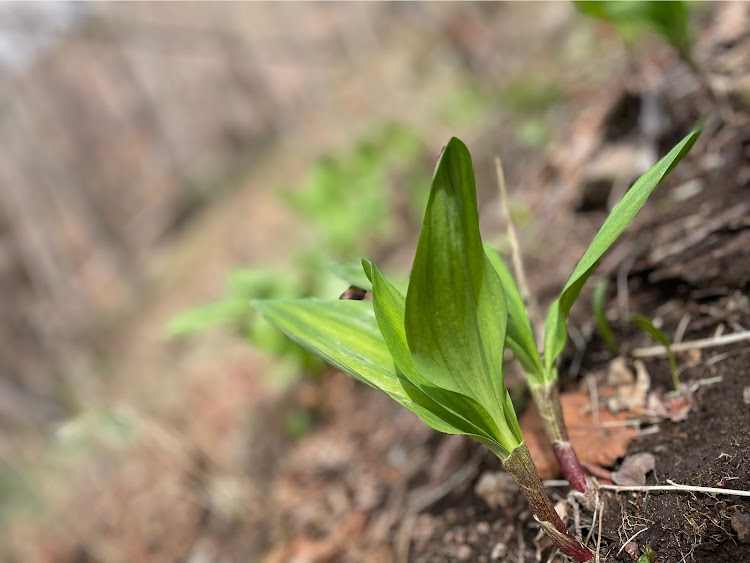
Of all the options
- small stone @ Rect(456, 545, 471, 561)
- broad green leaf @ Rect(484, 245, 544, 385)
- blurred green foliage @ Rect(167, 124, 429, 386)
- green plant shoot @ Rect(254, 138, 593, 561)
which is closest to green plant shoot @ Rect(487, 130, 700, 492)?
broad green leaf @ Rect(484, 245, 544, 385)

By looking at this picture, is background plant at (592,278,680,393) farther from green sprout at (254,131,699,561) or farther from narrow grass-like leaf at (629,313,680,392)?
green sprout at (254,131,699,561)

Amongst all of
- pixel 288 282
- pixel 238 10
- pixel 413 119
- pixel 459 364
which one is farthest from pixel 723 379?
pixel 238 10

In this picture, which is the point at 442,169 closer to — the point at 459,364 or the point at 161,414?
the point at 459,364

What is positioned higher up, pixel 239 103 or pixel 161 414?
pixel 239 103

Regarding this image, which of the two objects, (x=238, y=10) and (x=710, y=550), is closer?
(x=710, y=550)

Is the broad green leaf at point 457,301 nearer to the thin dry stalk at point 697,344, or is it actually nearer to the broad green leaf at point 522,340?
the broad green leaf at point 522,340

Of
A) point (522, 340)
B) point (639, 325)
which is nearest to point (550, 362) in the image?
point (522, 340)

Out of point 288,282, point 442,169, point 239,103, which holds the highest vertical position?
point 239,103
